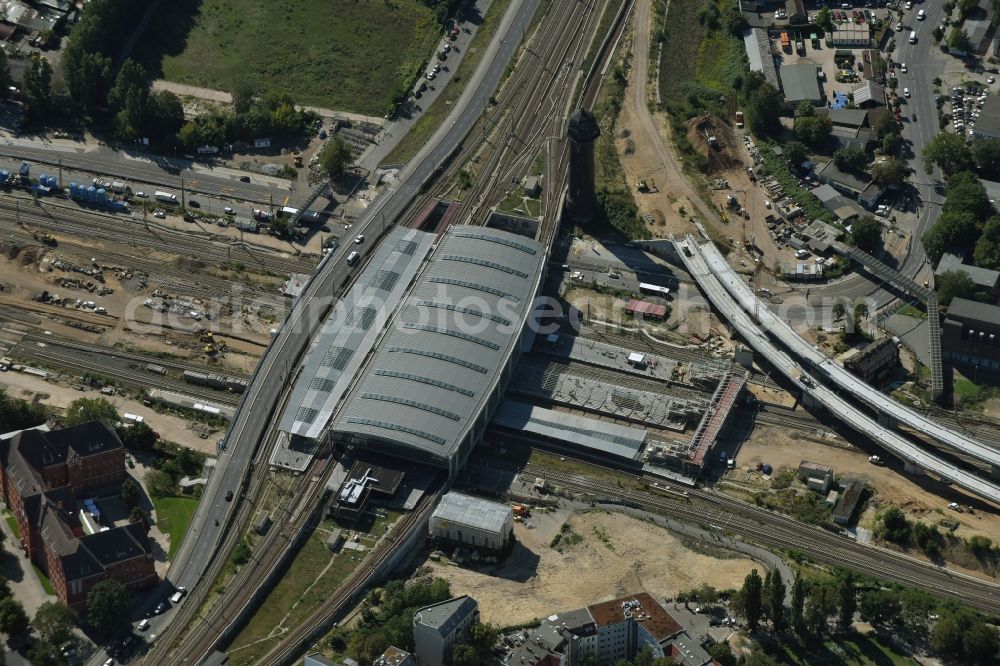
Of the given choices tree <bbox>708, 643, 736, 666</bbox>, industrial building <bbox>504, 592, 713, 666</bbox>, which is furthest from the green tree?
tree <bbox>708, 643, 736, 666</bbox>

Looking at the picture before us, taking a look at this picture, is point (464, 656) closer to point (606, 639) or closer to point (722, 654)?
point (606, 639)

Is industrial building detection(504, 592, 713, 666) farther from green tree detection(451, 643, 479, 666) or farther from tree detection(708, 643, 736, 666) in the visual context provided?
green tree detection(451, 643, 479, 666)

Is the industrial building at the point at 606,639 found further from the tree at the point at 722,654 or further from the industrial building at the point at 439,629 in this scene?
the industrial building at the point at 439,629

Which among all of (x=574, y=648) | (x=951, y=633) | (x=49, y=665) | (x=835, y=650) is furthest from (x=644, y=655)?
(x=49, y=665)

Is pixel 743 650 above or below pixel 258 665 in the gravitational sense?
above

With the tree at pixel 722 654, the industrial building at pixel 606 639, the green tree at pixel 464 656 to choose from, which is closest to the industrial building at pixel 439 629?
the green tree at pixel 464 656

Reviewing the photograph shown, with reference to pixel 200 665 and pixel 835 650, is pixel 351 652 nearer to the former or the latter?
pixel 200 665
